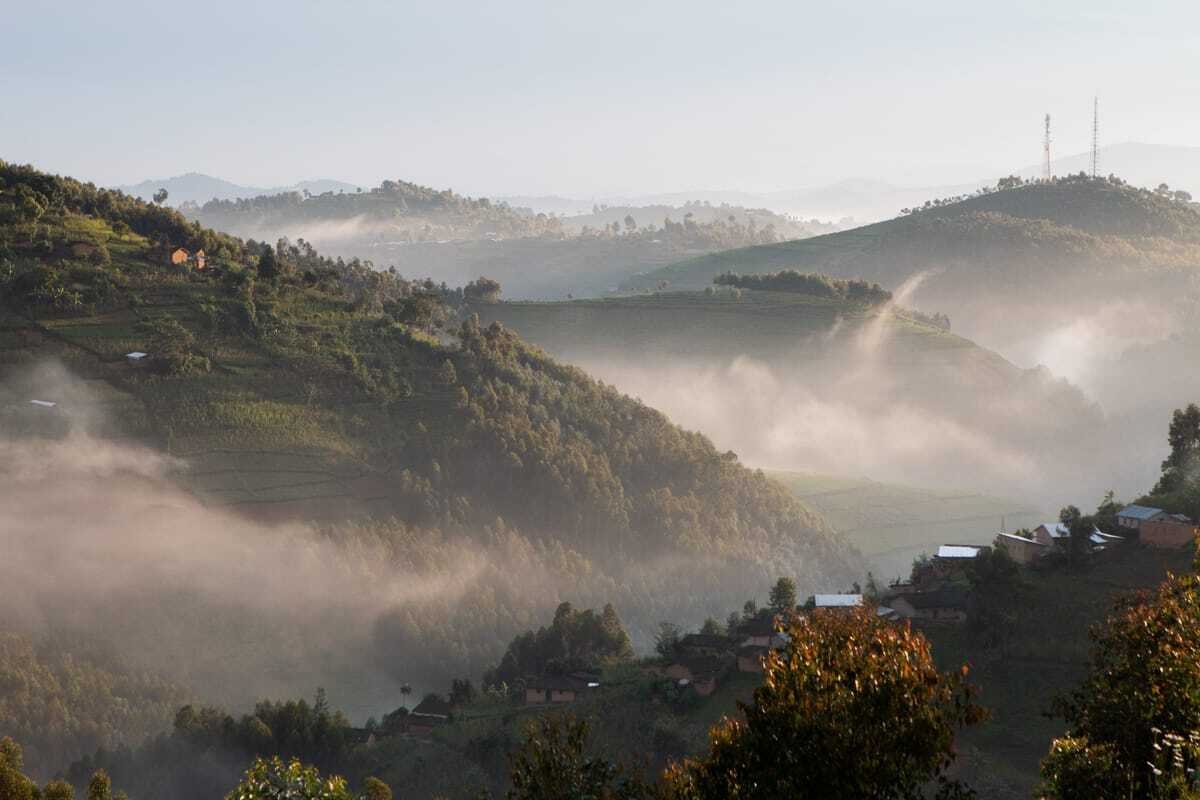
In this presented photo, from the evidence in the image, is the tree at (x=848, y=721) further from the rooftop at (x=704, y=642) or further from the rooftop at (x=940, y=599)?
the rooftop at (x=704, y=642)

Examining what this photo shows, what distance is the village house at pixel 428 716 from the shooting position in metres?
48.3

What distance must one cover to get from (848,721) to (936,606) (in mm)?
30657

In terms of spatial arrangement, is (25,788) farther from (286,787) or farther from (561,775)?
(561,775)

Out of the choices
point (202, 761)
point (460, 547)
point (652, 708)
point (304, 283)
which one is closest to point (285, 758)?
point (202, 761)

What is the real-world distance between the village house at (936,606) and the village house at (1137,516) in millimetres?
6715

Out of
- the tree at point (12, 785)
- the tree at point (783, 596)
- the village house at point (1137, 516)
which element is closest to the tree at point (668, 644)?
the tree at point (783, 596)

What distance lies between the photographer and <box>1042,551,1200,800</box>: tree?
17.6 metres

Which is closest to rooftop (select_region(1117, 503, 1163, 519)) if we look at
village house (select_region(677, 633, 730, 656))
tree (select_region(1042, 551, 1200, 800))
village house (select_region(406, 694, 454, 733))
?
village house (select_region(677, 633, 730, 656))

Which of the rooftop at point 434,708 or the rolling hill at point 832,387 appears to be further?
the rolling hill at point 832,387

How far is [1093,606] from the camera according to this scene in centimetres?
4247

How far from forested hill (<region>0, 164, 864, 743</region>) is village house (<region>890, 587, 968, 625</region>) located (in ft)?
69.0

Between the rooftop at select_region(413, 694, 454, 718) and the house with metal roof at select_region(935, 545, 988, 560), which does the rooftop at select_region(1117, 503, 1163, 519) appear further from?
the rooftop at select_region(413, 694, 454, 718)

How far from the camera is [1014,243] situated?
176 m

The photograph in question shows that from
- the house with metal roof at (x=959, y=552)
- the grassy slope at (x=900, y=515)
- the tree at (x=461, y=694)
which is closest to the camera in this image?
the tree at (x=461, y=694)
